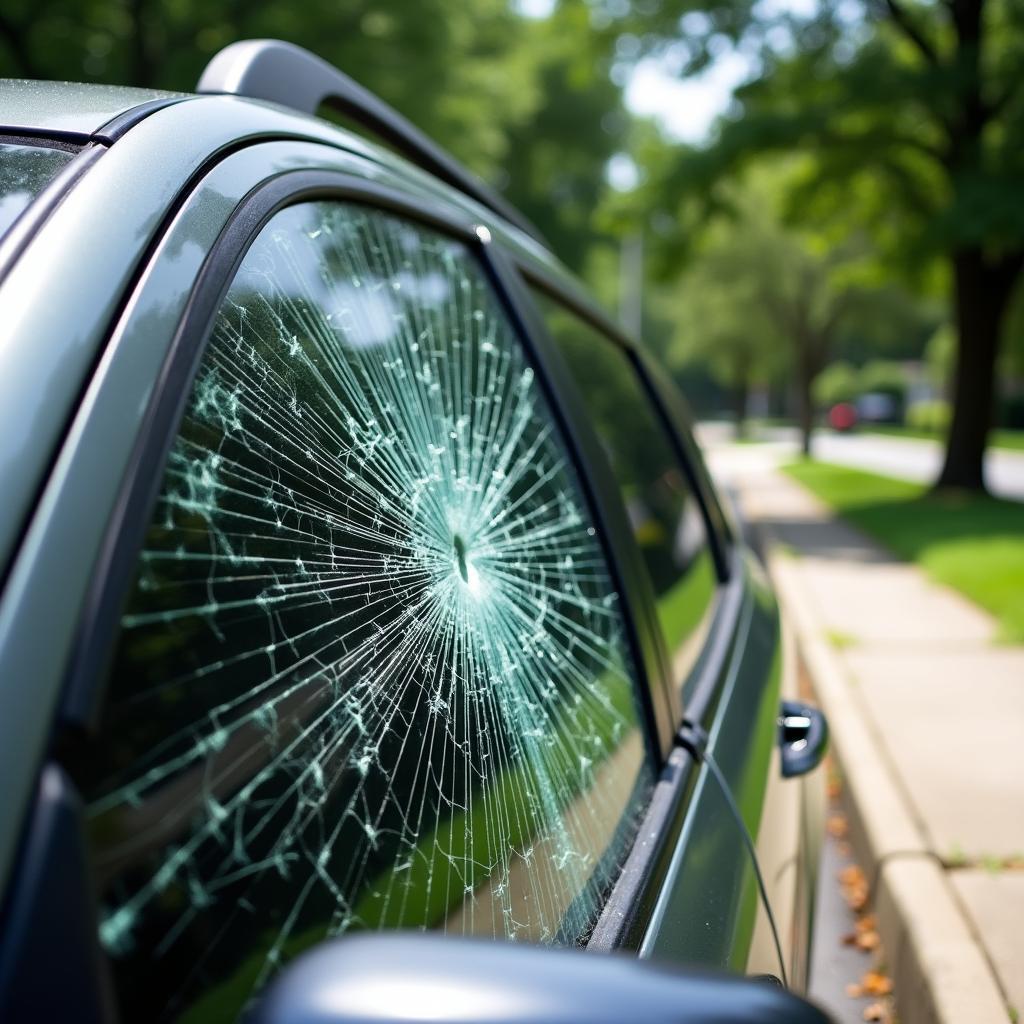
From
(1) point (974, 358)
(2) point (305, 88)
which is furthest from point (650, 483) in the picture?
(1) point (974, 358)

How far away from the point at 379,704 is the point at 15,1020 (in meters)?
0.46

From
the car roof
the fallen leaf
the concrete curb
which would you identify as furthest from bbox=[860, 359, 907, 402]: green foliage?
the car roof

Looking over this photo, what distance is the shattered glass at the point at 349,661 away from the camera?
0.79 meters

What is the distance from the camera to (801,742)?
2.33m

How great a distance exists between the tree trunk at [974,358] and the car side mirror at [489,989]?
1711 cm

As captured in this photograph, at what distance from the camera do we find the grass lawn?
8.45 m

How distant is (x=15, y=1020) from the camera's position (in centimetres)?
64

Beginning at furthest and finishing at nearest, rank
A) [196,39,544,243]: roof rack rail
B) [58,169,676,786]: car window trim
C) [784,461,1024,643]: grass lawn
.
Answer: [784,461,1024,643]: grass lawn
[196,39,544,243]: roof rack rail
[58,169,676,786]: car window trim

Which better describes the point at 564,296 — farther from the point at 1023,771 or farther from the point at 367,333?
the point at 1023,771

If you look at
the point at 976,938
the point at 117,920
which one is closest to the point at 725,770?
the point at 117,920

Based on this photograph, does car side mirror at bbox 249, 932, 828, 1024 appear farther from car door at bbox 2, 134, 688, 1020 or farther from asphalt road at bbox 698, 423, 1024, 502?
asphalt road at bbox 698, 423, 1024, 502

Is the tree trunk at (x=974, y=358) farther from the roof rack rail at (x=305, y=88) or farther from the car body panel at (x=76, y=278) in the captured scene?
the car body panel at (x=76, y=278)

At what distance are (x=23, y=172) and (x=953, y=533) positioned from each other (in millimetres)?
12205

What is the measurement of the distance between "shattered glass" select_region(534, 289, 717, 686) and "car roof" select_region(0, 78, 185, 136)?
88 cm
